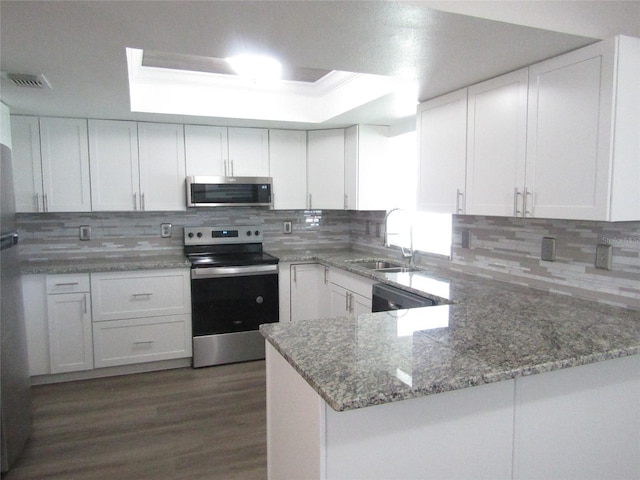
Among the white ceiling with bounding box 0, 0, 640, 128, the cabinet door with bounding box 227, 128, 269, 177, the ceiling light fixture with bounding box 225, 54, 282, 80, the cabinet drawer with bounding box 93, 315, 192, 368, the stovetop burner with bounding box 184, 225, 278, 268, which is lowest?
the cabinet drawer with bounding box 93, 315, 192, 368

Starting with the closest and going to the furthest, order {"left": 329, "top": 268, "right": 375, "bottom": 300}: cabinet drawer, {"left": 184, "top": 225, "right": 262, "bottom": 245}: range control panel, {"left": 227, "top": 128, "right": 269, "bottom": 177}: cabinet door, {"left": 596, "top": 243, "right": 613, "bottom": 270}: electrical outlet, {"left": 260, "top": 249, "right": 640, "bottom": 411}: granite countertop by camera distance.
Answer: {"left": 260, "top": 249, "right": 640, "bottom": 411}: granite countertop → {"left": 596, "top": 243, "right": 613, "bottom": 270}: electrical outlet → {"left": 329, "top": 268, "right": 375, "bottom": 300}: cabinet drawer → {"left": 227, "top": 128, "right": 269, "bottom": 177}: cabinet door → {"left": 184, "top": 225, "right": 262, "bottom": 245}: range control panel

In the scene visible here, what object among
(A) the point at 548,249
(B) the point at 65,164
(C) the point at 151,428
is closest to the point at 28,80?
(B) the point at 65,164

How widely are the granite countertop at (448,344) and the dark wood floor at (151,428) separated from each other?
1.23 m

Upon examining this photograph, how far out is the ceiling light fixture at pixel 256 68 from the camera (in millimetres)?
3024

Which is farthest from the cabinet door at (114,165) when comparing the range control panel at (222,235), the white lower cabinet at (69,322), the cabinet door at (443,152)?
the cabinet door at (443,152)

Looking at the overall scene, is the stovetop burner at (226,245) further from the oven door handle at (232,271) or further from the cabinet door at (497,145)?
the cabinet door at (497,145)

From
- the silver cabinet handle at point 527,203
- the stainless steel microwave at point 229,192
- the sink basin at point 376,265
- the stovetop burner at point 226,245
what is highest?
the stainless steel microwave at point 229,192

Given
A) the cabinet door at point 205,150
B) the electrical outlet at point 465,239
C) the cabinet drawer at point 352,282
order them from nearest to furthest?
the electrical outlet at point 465,239
the cabinet drawer at point 352,282
the cabinet door at point 205,150

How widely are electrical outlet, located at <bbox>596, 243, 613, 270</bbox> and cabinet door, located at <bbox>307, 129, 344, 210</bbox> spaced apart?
229 centimetres

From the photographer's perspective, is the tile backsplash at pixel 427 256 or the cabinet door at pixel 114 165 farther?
the cabinet door at pixel 114 165

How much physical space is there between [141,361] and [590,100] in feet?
11.5

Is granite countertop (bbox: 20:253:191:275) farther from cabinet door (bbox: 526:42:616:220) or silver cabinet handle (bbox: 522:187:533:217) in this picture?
cabinet door (bbox: 526:42:616:220)

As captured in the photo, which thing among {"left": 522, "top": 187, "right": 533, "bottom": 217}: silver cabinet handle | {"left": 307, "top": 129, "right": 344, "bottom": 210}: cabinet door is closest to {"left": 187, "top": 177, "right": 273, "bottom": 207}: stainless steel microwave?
{"left": 307, "top": 129, "right": 344, "bottom": 210}: cabinet door

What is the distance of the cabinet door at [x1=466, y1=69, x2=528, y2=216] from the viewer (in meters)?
2.20
